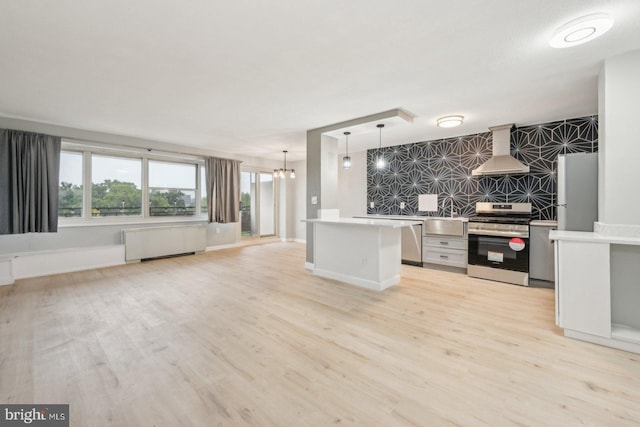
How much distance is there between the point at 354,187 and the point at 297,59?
469 centimetres

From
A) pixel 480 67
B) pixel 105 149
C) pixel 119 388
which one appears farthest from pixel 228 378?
pixel 105 149

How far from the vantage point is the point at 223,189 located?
682 cm

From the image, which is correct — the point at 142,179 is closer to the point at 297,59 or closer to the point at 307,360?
the point at 297,59

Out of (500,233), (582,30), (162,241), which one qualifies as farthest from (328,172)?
(162,241)

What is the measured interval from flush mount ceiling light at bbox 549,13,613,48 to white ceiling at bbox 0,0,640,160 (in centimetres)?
5

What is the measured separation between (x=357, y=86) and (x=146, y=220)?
→ 5287 millimetres

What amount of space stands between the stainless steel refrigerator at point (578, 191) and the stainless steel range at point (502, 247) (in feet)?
3.12

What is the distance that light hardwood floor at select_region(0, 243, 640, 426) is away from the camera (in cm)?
156

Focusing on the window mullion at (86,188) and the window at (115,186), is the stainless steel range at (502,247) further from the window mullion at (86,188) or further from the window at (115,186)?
the window mullion at (86,188)

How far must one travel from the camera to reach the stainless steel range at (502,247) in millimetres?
3990

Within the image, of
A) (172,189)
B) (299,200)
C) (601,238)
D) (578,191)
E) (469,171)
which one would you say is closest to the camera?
(601,238)

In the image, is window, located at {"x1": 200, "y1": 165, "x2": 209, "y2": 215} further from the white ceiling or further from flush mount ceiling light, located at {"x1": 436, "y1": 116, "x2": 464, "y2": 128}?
flush mount ceiling light, located at {"x1": 436, "y1": 116, "x2": 464, "y2": 128}

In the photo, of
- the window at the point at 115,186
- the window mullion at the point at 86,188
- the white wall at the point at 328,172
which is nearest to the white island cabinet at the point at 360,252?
the white wall at the point at 328,172

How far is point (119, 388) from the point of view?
5.74 feet
